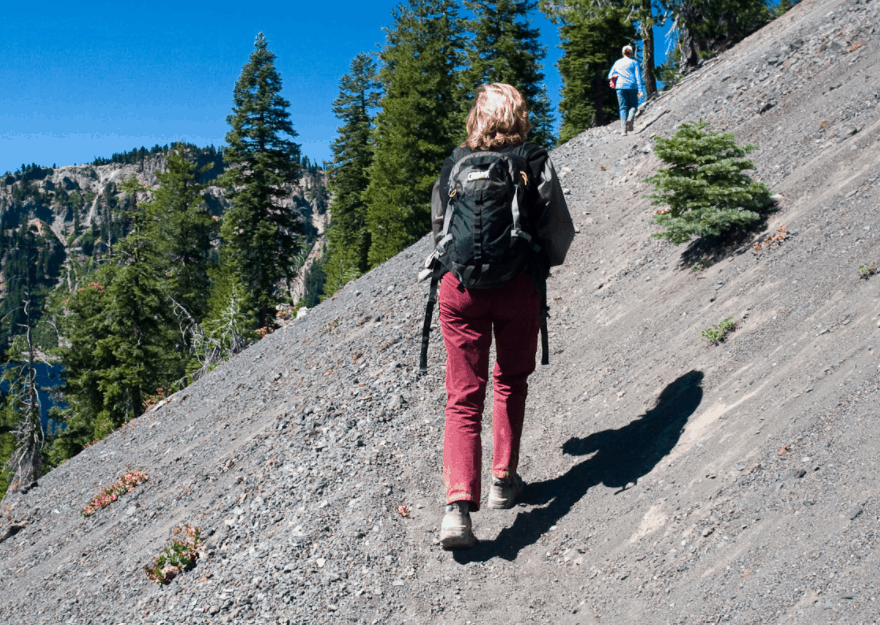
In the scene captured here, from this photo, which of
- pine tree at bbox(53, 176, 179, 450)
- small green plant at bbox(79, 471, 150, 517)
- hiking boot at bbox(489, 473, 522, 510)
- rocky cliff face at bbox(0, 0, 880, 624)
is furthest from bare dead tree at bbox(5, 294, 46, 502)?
hiking boot at bbox(489, 473, 522, 510)

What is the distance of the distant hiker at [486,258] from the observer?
3.88 m

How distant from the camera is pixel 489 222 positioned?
3.86 m

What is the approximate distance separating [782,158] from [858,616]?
7.52 metres

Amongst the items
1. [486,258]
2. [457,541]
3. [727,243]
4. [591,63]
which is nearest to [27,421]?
[457,541]

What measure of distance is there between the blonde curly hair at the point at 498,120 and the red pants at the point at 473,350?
871mm

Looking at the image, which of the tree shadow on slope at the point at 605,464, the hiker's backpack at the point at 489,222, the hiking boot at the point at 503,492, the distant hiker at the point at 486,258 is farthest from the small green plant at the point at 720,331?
the hiker's backpack at the point at 489,222

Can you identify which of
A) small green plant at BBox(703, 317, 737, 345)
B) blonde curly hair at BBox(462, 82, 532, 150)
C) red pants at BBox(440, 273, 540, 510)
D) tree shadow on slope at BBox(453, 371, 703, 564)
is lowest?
tree shadow on slope at BBox(453, 371, 703, 564)

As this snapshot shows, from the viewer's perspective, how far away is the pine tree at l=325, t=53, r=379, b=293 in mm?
39594

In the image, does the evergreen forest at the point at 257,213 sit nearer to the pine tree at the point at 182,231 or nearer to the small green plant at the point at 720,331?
the pine tree at the point at 182,231

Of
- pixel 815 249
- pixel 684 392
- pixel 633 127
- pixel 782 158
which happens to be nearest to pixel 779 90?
pixel 782 158

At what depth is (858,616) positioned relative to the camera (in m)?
2.49

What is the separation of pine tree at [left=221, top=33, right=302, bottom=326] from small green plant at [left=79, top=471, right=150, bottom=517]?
23.4 metres

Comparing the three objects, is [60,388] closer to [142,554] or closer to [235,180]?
[235,180]

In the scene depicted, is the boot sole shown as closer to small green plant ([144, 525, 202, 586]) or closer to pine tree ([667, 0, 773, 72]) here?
small green plant ([144, 525, 202, 586])
